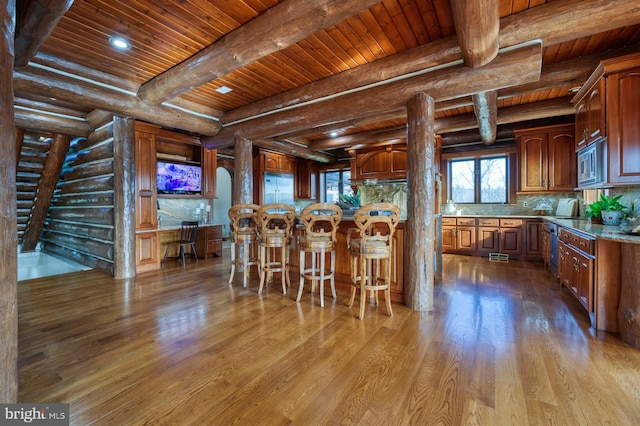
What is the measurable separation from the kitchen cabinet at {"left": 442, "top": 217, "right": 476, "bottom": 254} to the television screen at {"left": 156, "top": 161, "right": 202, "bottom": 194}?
584 centimetres

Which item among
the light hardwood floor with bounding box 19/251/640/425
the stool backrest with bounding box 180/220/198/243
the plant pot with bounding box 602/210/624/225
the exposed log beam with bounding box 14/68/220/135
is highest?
the exposed log beam with bounding box 14/68/220/135

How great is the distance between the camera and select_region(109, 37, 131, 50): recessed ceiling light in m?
2.87

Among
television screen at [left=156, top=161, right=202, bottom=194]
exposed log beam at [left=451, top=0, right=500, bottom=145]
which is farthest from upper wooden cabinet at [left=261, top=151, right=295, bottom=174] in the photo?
exposed log beam at [left=451, top=0, right=500, bottom=145]

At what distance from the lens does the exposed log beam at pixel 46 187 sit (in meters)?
5.54

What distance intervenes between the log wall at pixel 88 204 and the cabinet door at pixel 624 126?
22.3 feet

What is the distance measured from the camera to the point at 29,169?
5.72 meters

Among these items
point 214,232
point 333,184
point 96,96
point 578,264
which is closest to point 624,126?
point 578,264

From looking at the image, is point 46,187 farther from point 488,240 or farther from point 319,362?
point 488,240

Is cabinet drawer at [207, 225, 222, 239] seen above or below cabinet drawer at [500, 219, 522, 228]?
below

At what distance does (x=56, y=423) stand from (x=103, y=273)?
13.5 feet

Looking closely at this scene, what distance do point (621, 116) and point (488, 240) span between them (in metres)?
3.68

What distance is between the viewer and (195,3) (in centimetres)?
236

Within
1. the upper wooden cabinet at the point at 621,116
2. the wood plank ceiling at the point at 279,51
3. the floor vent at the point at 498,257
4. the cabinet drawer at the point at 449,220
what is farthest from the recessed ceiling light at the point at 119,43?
the floor vent at the point at 498,257

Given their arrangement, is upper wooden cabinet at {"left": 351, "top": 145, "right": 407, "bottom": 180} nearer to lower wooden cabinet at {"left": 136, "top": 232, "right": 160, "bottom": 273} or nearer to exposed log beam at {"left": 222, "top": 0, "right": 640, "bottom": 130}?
exposed log beam at {"left": 222, "top": 0, "right": 640, "bottom": 130}
